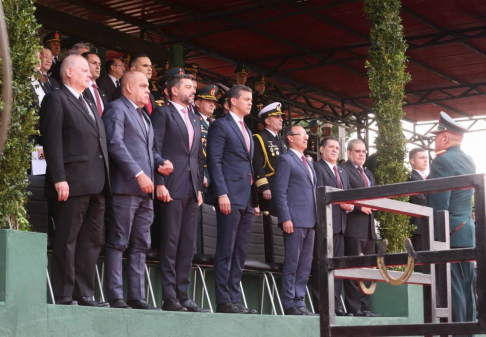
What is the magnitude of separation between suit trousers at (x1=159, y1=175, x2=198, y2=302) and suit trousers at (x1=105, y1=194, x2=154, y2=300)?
17 cm

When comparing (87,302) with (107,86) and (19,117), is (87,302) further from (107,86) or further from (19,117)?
(107,86)

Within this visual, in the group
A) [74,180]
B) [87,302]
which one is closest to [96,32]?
[74,180]

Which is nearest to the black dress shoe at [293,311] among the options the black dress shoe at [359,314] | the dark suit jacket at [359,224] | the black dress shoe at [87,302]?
the black dress shoe at [359,314]

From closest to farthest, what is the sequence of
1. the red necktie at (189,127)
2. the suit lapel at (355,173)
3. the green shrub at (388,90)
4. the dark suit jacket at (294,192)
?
the red necktie at (189,127) < the dark suit jacket at (294,192) < the suit lapel at (355,173) < the green shrub at (388,90)

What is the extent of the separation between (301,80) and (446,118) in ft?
32.2

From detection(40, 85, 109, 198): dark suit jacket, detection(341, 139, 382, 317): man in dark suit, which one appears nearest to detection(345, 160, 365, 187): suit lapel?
detection(341, 139, 382, 317): man in dark suit

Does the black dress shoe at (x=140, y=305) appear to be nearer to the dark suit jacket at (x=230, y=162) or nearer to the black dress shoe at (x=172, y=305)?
the black dress shoe at (x=172, y=305)

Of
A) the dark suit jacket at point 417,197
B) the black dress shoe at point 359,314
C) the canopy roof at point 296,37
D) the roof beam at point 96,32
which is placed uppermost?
the canopy roof at point 296,37

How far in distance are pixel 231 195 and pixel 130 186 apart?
100cm

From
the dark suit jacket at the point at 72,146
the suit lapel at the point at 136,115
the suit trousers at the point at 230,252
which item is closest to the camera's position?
the dark suit jacket at the point at 72,146

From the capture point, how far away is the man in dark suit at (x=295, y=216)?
6102 millimetres

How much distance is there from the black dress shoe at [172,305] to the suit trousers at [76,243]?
0.61 meters

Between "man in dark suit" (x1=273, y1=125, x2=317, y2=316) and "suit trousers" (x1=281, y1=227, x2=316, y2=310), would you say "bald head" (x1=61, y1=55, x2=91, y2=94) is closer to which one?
"man in dark suit" (x1=273, y1=125, x2=317, y2=316)

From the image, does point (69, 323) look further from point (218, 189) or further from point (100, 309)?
point (218, 189)
